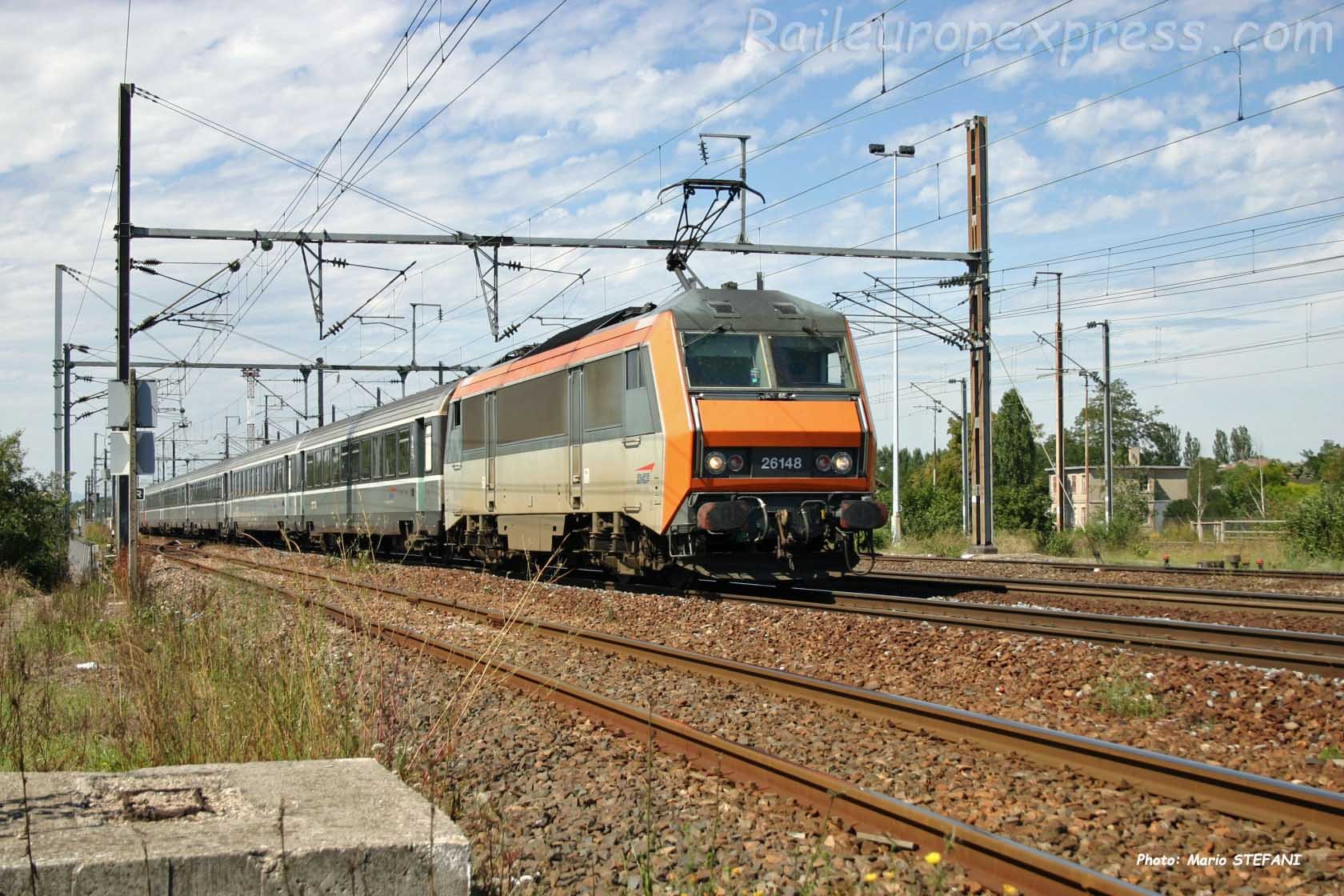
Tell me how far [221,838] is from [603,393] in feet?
35.4

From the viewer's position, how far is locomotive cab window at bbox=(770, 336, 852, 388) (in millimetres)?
13438

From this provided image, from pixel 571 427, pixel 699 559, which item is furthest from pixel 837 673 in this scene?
pixel 571 427

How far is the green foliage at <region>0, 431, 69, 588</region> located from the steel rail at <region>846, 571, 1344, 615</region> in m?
15.1

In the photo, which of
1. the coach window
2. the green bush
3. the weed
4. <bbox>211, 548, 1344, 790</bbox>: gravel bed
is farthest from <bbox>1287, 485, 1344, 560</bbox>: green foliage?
the weed

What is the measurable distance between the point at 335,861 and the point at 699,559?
9415 mm

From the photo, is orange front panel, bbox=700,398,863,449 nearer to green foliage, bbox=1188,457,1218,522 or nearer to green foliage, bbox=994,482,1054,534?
green foliage, bbox=994,482,1054,534

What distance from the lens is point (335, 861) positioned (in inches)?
136

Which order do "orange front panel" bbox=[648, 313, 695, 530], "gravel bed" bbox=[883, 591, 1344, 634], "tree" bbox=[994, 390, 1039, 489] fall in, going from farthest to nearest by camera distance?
"tree" bbox=[994, 390, 1039, 489] → "orange front panel" bbox=[648, 313, 695, 530] → "gravel bed" bbox=[883, 591, 1344, 634]

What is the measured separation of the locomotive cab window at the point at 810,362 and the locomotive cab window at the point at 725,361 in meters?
0.22

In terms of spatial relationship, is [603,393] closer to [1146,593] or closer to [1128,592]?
[1128,592]

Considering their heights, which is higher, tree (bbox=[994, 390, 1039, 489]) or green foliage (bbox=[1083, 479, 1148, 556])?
tree (bbox=[994, 390, 1039, 489])

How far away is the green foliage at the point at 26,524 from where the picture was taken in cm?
2123

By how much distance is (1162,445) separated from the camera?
11469cm

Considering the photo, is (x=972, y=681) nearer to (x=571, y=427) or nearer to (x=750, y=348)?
(x=750, y=348)
